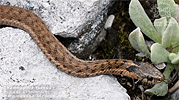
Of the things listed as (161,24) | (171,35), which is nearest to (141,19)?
(161,24)

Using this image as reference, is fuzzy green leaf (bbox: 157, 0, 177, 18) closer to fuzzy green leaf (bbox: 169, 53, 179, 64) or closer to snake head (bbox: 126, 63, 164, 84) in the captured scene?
fuzzy green leaf (bbox: 169, 53, 179, 64)

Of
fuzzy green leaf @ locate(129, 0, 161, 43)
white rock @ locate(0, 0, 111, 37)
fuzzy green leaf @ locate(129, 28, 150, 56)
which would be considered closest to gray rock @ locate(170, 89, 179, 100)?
fuzzy green leaf @ locate(129, 28, 150, 56)

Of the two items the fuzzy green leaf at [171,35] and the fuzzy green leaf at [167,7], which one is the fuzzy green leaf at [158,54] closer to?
the fuzzy green leaf at [171,35]

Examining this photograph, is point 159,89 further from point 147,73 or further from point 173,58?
point 173,58

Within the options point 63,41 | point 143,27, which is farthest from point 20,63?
point 143,27

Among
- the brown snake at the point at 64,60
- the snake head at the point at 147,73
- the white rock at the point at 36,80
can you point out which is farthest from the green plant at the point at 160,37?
the white rock at the point at 36,80
